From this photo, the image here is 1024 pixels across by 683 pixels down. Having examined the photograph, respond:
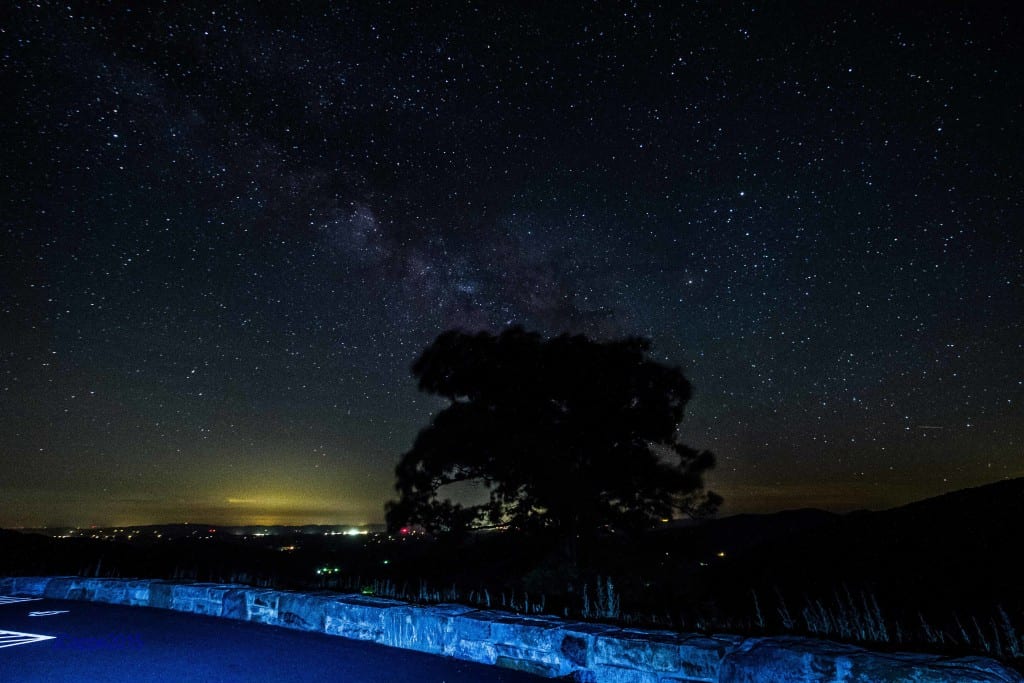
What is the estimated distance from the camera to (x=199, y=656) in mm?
4449

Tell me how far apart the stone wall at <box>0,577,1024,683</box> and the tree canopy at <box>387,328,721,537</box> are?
8196 mm

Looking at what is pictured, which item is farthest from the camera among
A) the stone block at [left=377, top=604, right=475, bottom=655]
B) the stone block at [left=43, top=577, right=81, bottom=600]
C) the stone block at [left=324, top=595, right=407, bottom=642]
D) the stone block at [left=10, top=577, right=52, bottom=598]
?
the stone block at [left=10, top=577, right=52, bottom=598]

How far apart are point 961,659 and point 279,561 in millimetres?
50987

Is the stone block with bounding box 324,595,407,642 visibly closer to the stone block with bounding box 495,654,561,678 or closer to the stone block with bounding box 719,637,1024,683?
the stone block with bounding box 495,654,561,678

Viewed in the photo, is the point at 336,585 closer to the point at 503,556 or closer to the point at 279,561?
the point at 503,556

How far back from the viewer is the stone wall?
268cm

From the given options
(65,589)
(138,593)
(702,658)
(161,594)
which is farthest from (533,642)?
(65,589)

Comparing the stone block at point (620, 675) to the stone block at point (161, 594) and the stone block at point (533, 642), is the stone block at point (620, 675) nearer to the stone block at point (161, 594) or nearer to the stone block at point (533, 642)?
the stone block at point (533, 642)

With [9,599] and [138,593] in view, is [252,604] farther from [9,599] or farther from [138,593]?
[9,599]

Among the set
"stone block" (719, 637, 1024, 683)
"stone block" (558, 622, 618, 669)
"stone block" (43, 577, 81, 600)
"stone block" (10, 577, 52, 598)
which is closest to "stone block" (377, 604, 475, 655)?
"stone block" (558, 622, 618, 669)

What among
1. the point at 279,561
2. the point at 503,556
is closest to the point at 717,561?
the point at 503,556

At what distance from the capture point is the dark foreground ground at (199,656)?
12.9ft

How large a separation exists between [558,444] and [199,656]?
36.0 ft

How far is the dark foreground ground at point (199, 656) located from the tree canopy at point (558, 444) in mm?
8920
